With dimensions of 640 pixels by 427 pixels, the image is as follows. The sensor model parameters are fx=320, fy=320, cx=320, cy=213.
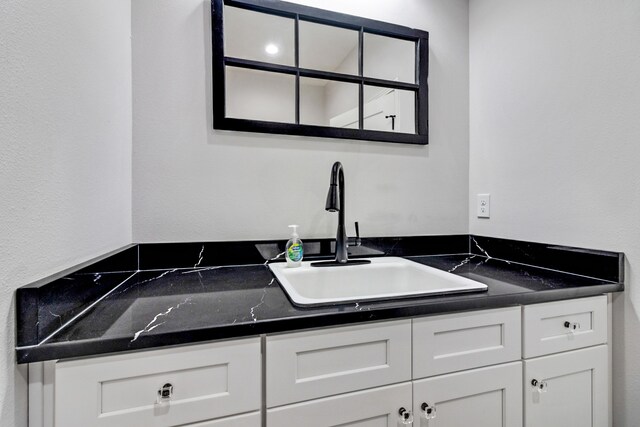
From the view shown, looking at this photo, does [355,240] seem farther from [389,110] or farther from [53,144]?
[53,144]

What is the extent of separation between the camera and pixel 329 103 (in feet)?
4.94

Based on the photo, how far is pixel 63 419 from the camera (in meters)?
0.64

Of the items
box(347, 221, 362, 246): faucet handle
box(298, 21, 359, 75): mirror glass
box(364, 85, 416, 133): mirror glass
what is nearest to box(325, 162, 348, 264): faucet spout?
box(347, 221, 362, 246): faucet handle

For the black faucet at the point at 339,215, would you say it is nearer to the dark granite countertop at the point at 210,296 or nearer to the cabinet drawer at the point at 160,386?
the dark granite countertop at the point at 210,296

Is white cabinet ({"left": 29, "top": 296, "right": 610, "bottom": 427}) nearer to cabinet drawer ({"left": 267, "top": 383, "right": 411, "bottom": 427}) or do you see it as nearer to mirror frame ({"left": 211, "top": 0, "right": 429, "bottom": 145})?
cabinet drawer ({"left": 267, "top": 383, "right": 411, "bottom": 427})

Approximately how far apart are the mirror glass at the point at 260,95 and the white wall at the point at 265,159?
90mm

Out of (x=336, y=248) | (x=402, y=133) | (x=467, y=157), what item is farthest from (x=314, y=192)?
(x=467, y=157)

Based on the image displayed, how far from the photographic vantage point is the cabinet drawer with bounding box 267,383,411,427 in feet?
2.52

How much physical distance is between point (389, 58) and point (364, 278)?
1.10 metres

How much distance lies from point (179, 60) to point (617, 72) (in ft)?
5.28

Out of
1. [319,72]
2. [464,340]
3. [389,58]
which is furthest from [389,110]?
[464,340]

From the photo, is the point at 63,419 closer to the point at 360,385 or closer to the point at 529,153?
the point at 360,385

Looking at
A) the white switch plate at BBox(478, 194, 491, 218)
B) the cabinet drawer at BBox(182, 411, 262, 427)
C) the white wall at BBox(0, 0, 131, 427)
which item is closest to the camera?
the white wall at BBox(0, 0, 131, 427)

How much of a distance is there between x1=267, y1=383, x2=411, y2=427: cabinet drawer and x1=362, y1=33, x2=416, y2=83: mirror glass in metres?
1.35
